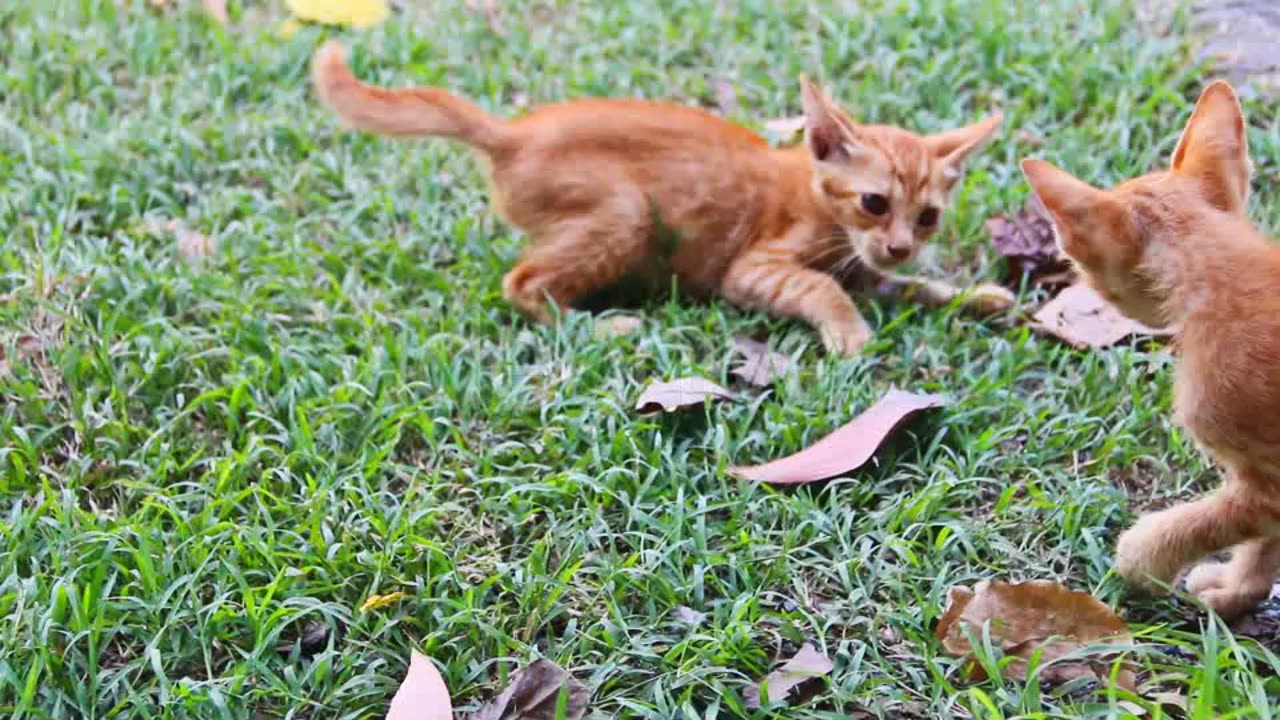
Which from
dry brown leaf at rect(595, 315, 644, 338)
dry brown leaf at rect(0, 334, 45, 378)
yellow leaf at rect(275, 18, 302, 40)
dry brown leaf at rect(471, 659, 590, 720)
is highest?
yellow leaf at rect(275, 18, 302, 40)

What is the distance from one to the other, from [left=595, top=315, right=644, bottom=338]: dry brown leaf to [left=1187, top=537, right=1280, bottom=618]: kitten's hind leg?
5.16 ft

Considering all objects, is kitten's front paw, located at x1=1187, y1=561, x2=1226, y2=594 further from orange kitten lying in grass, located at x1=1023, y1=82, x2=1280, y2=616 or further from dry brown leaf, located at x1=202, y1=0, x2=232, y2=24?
dry brown leaf, located at x1=202, y1=0, x2=232, y2=24

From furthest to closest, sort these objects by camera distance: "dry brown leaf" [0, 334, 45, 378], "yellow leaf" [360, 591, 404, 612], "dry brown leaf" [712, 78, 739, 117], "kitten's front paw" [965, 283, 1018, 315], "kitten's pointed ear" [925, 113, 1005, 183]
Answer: "dry brown leaf" [712, 78, 739, 117], "kitten's pointed ear" [925, 113, 1005, 183], "kitten's front paw" [965, 283, 1018, 315], "dry brown leaf" [0, 334, 45, 378], "yellow leaf" [360, 591, 404, 612]

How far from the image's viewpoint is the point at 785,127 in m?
4.66

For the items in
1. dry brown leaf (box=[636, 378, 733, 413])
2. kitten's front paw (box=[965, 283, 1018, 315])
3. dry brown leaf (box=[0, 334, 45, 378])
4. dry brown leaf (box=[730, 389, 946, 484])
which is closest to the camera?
dry brown leaf (box=[730, 389, 946, 484])

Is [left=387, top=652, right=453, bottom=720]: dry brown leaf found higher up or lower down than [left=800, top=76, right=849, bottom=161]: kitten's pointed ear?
lower down

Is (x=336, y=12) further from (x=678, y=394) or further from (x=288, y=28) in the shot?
(x=678, y=394)

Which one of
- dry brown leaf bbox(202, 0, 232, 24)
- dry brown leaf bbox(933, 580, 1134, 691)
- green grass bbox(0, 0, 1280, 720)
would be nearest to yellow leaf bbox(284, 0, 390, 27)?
dry brown leaf bbox(202, 0, 232, 24)

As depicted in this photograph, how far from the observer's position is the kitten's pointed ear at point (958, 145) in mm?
3881

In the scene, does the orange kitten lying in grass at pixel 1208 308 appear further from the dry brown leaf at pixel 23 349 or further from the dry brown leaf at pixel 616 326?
the dry brown leaf at pixel 23 349

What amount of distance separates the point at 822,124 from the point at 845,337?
0.66 meters

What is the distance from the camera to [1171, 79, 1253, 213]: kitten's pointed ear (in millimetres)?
2732

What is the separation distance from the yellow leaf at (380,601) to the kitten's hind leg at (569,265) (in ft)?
3.92

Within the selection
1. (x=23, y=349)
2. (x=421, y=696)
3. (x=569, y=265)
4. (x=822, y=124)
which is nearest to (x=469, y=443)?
(x=569, y=265)
